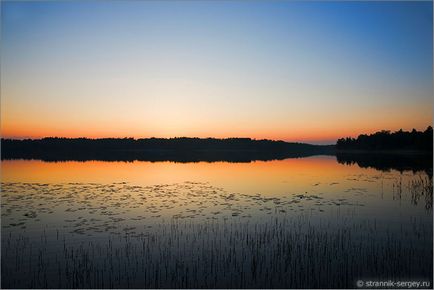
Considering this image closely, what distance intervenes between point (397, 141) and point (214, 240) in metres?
154

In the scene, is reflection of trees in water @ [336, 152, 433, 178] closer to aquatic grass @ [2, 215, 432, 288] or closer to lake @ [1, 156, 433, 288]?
Result: lake @ [1, 156, 433, 288]

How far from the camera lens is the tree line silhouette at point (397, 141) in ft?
418

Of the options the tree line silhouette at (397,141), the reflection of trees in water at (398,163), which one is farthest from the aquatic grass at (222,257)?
the tree line silhouette at (397,141)

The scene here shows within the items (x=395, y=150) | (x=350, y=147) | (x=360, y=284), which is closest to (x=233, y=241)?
(x=360, y=284)

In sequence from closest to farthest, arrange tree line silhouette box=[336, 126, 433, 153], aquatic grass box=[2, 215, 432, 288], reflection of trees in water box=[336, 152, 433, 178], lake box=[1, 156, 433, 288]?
aquatic grass box=[2, 215, 432, 288] → lake box=[1, 156, 433, 288] → reflection of trees in water box=[336, 152, 433, 178] → tree line silhouette box=[336, 126, 433, 153]

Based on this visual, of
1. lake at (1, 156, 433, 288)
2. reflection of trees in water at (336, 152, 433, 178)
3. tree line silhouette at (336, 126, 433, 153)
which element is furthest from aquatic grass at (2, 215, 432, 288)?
tree line silhouette at (336, 126, 433, 153)

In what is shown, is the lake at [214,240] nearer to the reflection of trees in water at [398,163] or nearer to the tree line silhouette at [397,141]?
the reflection of trees in water at [398,163]

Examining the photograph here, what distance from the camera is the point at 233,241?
17250 mm

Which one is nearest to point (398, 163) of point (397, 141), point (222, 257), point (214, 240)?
point (214, 240)

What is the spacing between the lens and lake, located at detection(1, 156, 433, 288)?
508 inches

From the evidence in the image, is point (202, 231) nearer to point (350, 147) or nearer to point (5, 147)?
point (350, 147)

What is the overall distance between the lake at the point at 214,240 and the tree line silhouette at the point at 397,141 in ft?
375

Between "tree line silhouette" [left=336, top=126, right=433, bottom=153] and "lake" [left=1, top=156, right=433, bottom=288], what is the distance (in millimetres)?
114233

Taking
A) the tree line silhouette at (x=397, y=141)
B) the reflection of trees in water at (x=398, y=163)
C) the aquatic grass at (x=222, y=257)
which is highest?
the tree line silhouette at (x=397, y=141)
